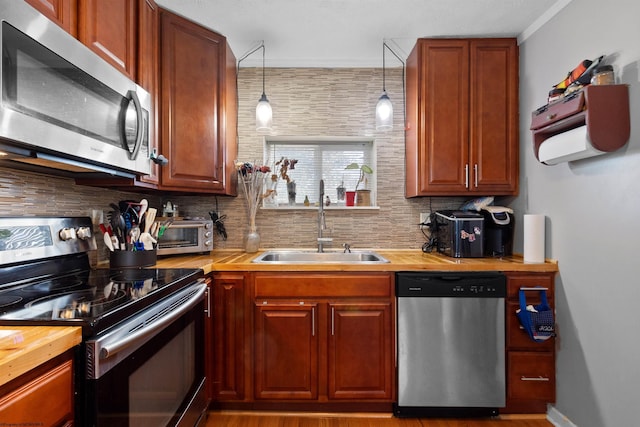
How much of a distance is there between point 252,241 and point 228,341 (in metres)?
0.72

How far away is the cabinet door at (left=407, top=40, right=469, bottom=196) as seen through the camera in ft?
6.93

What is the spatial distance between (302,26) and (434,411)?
8.00ft

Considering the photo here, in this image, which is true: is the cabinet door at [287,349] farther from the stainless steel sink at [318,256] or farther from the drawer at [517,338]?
the drawer at [517,338]

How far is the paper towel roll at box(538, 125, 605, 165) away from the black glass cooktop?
1.89 meters

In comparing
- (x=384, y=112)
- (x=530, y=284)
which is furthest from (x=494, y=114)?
(x=530, y=284)

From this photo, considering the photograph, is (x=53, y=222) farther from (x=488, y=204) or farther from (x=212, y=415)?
(x=488, y=204)

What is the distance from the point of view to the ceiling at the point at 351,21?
5.91 ft

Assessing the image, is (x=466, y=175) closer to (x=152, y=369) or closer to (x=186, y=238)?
(x=186, y=238)

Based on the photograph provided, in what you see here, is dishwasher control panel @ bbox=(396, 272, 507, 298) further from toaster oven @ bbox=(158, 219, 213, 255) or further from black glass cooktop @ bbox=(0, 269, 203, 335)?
toaster oven @ bbox=(158, 219, 213, 255)

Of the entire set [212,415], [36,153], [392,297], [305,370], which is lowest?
[212,415]

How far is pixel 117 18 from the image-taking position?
142cm

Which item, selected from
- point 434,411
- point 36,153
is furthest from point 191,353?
point 434,411

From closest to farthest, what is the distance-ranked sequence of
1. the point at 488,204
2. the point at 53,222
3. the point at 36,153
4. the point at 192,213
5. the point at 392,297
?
1. the point at 36,153
2. the point at 53,222
3. the point at 392,297
4. the point at 488,204
5. the point at 192,213

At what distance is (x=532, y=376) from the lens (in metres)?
1.79
